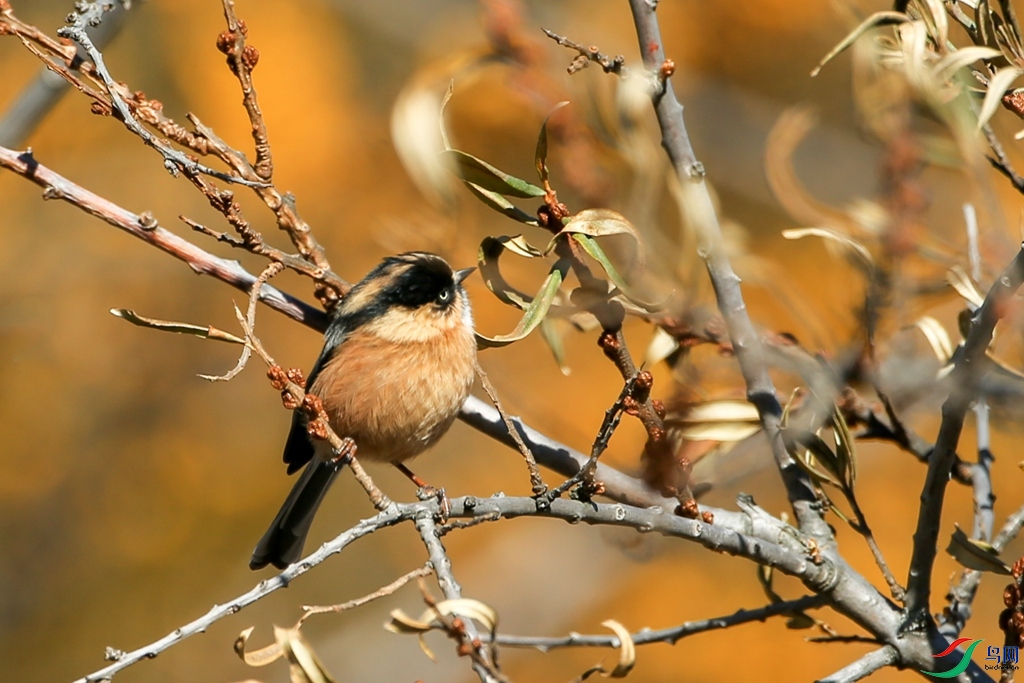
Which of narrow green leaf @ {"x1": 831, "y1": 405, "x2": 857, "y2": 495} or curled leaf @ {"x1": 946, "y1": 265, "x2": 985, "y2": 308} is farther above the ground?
curled leaf @ {"x1": 946, "y1": 265, "x2": 985, "y2": 308}

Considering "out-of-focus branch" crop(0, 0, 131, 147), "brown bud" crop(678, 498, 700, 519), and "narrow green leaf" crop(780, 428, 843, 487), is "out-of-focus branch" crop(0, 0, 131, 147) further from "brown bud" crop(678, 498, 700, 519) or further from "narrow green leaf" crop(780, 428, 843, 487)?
"narrow green leaf" crop(780, 428, 843, 487)

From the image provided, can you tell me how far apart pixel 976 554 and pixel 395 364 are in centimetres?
249

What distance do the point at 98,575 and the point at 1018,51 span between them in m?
8.82

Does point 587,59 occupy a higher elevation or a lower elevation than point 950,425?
higher

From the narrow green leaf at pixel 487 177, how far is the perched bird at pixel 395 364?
1.55 m

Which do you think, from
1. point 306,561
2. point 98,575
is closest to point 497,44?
point 306,561

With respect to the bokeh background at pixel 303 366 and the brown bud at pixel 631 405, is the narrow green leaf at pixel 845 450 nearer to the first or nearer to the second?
the brown bud at pixel 631 405

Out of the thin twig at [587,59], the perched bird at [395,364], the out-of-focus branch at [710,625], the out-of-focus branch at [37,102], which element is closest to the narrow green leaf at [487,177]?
the thin twig at [587,59]

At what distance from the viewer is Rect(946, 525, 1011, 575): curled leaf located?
87.5 inches

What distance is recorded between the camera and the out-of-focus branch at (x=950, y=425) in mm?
1848

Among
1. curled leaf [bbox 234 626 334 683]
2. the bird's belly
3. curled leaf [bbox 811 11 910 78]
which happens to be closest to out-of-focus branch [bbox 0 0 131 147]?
the bird's belly

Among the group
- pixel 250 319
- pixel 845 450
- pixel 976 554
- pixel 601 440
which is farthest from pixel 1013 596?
pixel 250 319

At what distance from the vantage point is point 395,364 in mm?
4035

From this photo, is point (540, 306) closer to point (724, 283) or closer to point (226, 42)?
point (724, 283)
